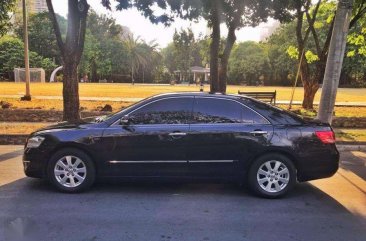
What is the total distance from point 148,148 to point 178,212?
3.69 feet

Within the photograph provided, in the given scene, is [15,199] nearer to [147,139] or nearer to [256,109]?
[147,139]

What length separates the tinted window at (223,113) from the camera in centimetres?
638

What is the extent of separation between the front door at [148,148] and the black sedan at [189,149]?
0.01m

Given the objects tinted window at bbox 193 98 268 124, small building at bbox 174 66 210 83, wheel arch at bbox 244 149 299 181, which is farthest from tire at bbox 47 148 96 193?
small building at bbox 174 66 210 83

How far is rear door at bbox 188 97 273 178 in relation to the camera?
6.27 metres

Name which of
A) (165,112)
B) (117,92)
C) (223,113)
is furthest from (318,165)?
(117,92)

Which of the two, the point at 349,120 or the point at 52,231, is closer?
the point at 52,231

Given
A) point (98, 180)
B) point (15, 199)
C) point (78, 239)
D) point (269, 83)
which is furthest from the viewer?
point (269, 83)

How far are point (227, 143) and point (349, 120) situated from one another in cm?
1010

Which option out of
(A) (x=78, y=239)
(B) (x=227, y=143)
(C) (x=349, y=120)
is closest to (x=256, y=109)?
(B) (x=227, y=143)

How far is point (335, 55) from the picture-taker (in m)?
10.5

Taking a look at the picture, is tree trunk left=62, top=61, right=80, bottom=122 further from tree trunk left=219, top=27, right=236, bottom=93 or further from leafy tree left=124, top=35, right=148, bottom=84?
leafy tree left=124, top=35, right=148, bottom=84

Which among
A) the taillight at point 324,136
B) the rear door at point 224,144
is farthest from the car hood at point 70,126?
the taillight at point 324,136

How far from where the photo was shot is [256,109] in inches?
253
